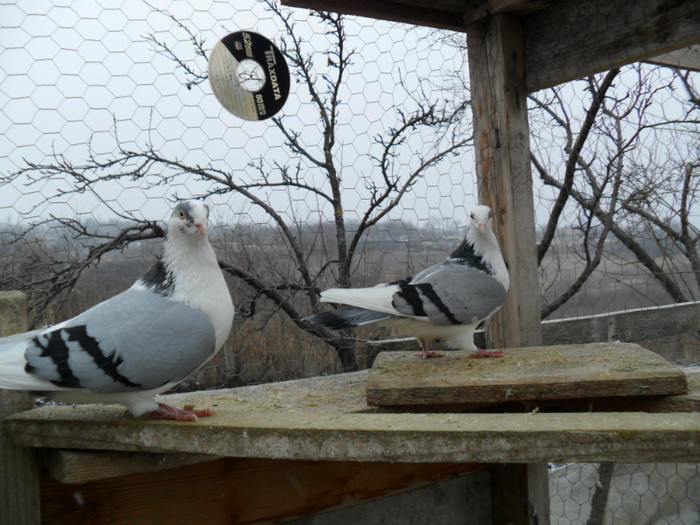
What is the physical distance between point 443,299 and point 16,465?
1023 mm

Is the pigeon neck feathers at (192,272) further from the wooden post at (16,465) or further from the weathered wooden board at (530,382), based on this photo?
the weathered wooden board at (530,382)

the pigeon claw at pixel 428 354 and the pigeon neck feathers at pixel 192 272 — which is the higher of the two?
the pigeon neck feathers at pixel 192 272

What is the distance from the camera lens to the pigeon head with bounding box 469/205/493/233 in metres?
1.70

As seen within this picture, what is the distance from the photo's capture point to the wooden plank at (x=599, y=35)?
1.47 m

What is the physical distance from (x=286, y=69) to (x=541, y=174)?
3.95ft

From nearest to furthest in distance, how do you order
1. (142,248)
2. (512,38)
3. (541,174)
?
(512,38), (142,248), (541,174)

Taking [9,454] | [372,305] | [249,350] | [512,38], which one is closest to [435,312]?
[372,305]

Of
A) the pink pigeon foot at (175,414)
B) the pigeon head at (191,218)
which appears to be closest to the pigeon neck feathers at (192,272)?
the pigeon head at (191,218)

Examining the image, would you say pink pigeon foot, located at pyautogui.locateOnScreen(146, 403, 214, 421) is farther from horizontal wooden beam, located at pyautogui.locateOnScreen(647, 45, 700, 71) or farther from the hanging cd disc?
horizontal wooden beam, located at pyautogui.locateOnScreen(647, 45, 700, 71)

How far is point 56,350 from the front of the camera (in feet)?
3.20

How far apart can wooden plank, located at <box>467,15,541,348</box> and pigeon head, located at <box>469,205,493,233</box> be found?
0.36 feet

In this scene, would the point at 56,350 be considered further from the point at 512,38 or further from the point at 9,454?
the point at 512,38

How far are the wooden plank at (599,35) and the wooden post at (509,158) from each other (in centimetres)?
A: 6

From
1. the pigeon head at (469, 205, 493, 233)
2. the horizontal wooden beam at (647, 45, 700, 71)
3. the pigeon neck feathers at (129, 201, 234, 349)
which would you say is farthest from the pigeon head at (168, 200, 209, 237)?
the horizontal wooden beam at (647, 45, 700, 71)
